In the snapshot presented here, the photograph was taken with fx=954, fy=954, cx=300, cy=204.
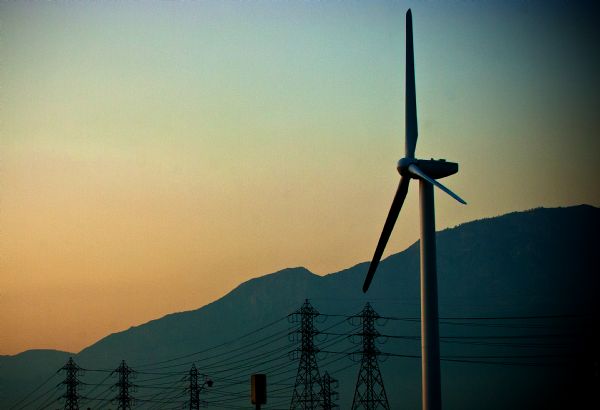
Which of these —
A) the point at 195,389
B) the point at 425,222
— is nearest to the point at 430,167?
the point at 425,222

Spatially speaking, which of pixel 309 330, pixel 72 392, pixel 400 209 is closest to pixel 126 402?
pixel 72 392

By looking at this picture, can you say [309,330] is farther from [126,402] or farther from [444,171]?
[444,171]

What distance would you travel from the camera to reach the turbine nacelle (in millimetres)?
61000

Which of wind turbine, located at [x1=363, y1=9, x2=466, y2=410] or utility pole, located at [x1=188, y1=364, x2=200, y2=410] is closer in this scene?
wind turbine, located at [x1=363, y1=9, x2=466, y2=410]

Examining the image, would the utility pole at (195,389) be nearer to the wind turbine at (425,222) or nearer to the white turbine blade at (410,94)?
the wind turbine at (425,222)

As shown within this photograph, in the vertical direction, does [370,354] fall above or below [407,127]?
below

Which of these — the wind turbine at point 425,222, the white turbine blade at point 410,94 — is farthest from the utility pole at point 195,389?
the white turbine blade at point 410,94

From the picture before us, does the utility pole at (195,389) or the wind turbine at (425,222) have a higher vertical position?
the wind turbine at (425,222)

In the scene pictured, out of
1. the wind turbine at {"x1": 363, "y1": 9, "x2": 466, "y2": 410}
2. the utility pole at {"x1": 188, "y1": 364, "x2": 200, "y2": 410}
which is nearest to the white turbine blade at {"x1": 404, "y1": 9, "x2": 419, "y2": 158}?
the wind turbine at {"x1": 363, "y1": 9, "x2": 466, "y2": 410}

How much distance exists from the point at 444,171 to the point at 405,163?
282cm

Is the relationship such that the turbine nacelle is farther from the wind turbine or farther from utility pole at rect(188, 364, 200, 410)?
utility pole at rect(188, 364, 200, 410)

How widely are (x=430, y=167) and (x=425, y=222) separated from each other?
371cm

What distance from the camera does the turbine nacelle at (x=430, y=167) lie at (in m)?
61.0

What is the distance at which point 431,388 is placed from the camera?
2227 inches
